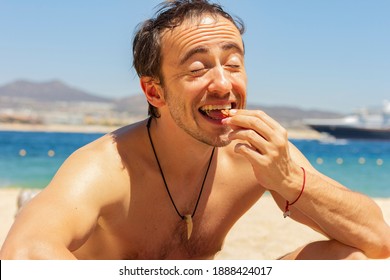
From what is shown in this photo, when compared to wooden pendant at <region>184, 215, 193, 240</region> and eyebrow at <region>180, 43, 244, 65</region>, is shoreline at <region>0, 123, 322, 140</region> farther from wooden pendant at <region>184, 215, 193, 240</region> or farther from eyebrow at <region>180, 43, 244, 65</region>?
eyebrow at <region>180, 43, 244, 65</region>

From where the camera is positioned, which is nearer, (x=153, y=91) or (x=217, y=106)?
(x=217, y=106)

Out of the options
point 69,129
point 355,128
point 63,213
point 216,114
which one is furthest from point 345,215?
point 69,129

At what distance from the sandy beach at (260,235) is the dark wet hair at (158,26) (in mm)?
3079

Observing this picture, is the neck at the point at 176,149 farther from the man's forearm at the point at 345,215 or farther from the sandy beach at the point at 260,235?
the sandy beach at the point at 260,235

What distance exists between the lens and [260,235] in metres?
7.27

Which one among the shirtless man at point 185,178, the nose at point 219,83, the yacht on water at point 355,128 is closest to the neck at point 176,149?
the shirtless man at point 185,178

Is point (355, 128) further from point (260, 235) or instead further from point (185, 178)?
point (185, 178)

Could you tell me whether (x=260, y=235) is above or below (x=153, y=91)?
below

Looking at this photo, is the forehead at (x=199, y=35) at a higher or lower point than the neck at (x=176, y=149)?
higher

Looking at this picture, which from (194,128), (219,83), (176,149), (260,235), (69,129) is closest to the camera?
(219,83)

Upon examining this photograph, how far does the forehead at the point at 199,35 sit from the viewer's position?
9.21 ft

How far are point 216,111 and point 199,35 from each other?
16.1 inches
